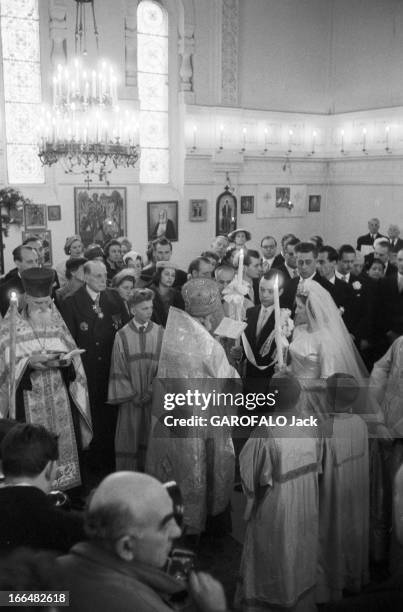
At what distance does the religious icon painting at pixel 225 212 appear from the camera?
14.4 metres

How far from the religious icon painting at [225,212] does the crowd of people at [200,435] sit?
7.32 meters

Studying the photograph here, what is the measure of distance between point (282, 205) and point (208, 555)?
39.5 feet

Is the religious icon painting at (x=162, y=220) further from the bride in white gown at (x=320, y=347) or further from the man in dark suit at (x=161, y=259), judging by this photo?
the bride in white gown at (x=320, y=347)

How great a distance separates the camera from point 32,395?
5.02 metres

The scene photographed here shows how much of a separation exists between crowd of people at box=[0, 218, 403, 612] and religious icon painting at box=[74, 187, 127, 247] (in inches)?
233

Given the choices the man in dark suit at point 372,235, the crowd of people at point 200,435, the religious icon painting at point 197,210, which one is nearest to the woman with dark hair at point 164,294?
the crowd of people at point 200,435

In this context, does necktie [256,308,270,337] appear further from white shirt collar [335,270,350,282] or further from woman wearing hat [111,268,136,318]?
white shirt collar [335,270,350,282]

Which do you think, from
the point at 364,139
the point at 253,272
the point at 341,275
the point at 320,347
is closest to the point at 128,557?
the point at 320,347

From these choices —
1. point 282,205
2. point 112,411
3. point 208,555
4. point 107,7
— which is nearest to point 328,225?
point 282,205

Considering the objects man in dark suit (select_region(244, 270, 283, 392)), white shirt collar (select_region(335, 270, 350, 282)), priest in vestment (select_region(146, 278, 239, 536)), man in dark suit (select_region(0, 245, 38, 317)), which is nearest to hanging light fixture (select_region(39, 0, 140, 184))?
man in dark suit (select_region(0, 245, 38, 317))

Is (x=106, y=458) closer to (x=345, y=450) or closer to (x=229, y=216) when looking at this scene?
(x=345, y=450)

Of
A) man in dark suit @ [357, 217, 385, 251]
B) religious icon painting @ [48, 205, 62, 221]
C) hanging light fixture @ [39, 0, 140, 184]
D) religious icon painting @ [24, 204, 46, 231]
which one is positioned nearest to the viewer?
hanging light fixture @ [39, 0, 140, 184]

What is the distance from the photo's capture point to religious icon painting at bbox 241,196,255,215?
14.9 metres

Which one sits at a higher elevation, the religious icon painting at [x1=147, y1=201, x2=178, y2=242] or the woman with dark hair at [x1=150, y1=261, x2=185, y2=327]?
the religious icon painting at [x1=147, y1=201, x2=178, y2=242]
